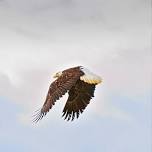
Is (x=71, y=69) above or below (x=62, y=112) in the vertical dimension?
above

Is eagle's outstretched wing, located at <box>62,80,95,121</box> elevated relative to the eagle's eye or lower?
lower

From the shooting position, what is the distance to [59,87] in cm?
1606

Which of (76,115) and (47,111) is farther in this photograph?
(76,115)

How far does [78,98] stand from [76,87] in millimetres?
269

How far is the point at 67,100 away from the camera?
1686 cm

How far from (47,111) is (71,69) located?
187cm

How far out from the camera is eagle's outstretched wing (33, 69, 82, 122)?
1566 centimetres

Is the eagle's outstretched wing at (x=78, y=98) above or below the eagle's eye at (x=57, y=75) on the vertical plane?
below

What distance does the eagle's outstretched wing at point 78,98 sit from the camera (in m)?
16.5

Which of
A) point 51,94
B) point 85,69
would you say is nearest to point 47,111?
point 51,94

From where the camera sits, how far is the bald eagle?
16.1 metres

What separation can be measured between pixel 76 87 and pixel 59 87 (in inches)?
27.0

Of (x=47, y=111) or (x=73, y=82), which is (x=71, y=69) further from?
(x=47, y=111)

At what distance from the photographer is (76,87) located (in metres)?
16.6
